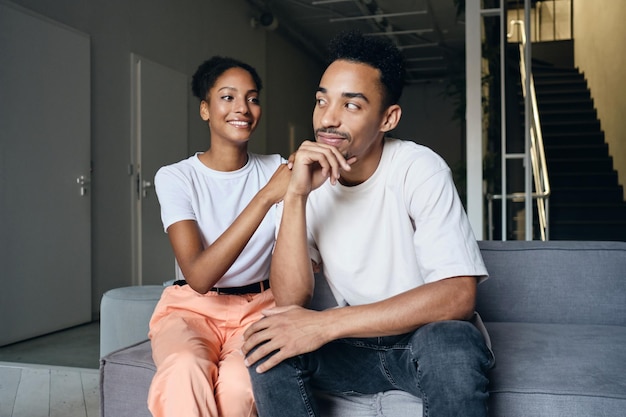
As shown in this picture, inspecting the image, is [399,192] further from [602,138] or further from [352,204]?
[602,138]

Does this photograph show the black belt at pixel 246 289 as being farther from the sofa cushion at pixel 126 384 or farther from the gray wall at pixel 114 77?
the gray wall at pixel 114 77

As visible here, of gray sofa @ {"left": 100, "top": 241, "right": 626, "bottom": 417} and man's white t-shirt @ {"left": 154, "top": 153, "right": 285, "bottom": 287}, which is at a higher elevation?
man's white t-shirt @ {"left": 154, "top": 153, "right": 285, "bottom": 287}

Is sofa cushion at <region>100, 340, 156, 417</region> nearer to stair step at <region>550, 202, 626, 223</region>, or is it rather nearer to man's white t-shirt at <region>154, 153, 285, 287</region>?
man's white t-shirt at <region>154, 153, 285, 287</region>

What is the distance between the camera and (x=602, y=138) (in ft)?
22.8


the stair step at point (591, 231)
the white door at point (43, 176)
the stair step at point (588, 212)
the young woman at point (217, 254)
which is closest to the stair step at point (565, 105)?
the stair step at point (588, 212)

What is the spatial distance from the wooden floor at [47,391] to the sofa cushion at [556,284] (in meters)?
Answer: 1.59

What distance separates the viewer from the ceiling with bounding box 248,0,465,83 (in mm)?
7391

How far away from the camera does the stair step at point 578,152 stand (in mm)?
6730

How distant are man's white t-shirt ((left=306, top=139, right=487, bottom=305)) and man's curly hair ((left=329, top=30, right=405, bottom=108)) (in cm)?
15

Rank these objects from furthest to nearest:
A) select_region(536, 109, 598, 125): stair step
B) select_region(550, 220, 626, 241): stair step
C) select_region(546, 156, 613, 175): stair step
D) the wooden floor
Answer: select_region(536, 109, 598, 125): stair step, select_region(546, 156, 613, 175): stair step, select_region(550, 220, 626, 241): stair step, the wooden floor

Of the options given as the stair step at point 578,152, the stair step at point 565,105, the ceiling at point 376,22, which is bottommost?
the stair step at point 578,152

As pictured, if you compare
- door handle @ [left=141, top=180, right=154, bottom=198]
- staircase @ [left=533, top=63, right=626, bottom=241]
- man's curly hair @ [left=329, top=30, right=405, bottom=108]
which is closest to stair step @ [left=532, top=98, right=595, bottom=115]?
staircase @ [left=533, top=63, right=626, bottom=241]

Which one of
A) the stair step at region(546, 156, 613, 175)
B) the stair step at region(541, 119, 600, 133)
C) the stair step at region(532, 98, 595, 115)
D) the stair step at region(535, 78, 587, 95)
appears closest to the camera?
the stair step at region(546, 156, 613, 175)

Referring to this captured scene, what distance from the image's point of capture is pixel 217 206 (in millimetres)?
1786
